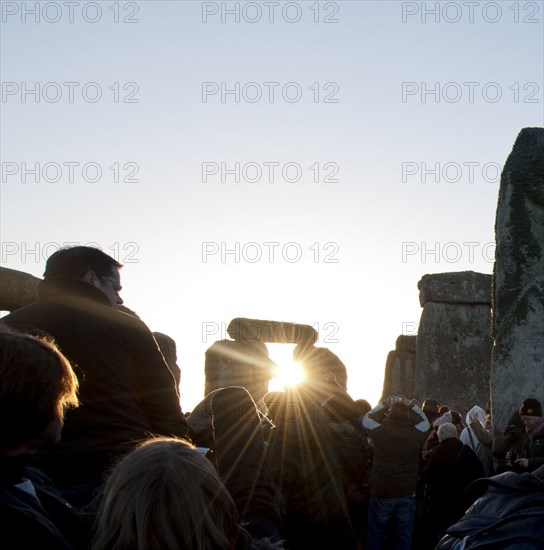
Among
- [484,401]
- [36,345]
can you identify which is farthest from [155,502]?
[484,401]

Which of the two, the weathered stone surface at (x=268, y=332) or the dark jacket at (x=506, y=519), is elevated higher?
the dark jacket at (x=506, y=519)

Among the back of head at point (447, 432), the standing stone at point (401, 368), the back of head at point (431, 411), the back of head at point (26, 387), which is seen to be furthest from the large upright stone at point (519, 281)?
the standing stone at point (401, 368)

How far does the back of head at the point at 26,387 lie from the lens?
1631 millimetres

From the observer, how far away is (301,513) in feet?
14.3

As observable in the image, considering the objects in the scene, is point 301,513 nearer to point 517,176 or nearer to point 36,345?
point 36,345

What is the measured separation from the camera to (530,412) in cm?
516

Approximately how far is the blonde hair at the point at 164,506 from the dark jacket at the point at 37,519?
0.09 m

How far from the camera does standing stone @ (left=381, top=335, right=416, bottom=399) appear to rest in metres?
14.9

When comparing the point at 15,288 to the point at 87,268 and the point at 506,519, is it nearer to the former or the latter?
the point at 87,268

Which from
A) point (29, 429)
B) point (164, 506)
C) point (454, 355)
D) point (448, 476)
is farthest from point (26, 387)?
point (454, 355)

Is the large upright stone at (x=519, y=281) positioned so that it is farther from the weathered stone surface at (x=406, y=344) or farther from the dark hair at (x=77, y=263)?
the weathered stone surface at (x=406, y=344)

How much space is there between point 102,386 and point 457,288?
1285 centimetres

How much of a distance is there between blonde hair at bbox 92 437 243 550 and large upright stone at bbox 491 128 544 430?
4522 mm

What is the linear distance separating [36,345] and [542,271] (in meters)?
5.09
